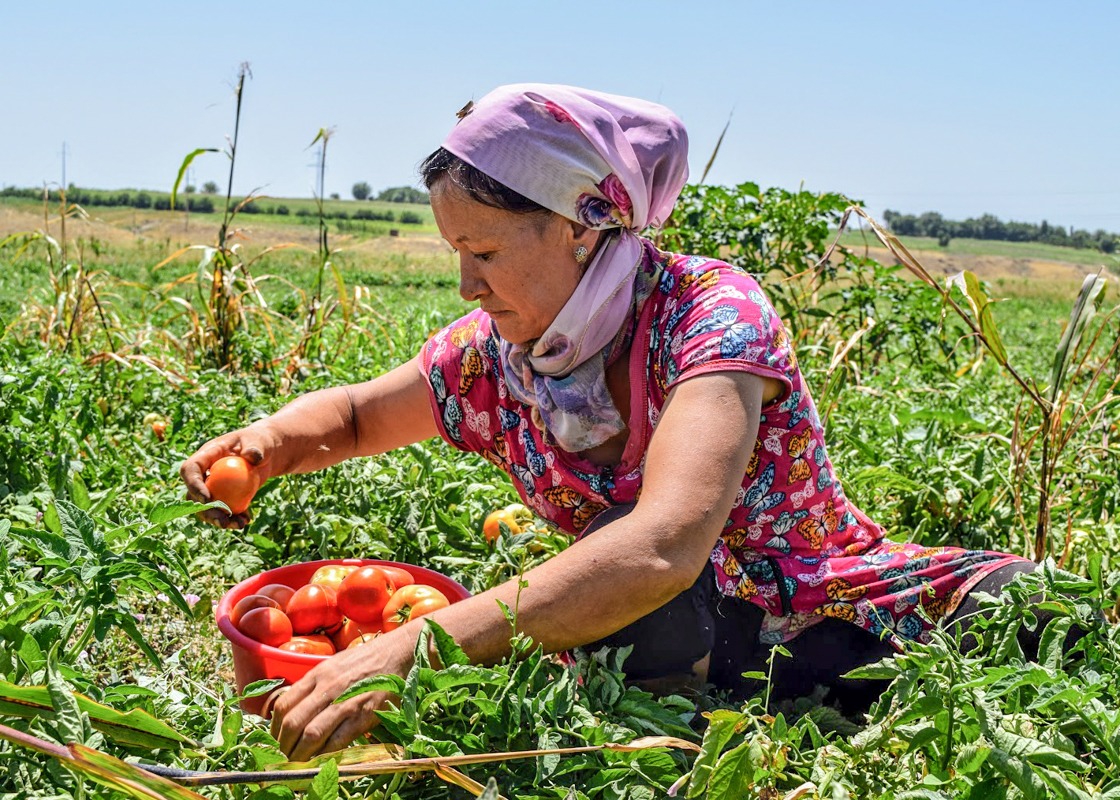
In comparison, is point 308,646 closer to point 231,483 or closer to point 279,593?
point 279,593

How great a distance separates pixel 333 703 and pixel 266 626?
615 millimetres

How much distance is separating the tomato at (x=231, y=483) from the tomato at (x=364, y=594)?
0.85ft

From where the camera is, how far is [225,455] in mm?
2070

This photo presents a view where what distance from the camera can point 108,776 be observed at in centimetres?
109

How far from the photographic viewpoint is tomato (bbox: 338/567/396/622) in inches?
79.9

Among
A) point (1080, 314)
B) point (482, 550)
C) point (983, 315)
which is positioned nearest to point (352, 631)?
point (482, 550)

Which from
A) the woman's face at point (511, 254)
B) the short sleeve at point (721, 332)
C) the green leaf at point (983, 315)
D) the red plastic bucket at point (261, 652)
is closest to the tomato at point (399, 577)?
the red plastic bucket at point (261, 652)

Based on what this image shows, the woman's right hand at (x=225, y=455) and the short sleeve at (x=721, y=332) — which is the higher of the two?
the short sleeve at (x=721, y=332)

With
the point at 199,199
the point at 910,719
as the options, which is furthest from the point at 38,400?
the point at 199,199

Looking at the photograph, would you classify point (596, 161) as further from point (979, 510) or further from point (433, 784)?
point (979, 510)

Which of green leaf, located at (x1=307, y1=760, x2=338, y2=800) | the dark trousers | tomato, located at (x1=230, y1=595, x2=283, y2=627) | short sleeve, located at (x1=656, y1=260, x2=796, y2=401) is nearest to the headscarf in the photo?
short sleeve, located at (x1=656, y1=260, x2=796, y2=401)

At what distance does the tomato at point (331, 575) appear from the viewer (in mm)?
2162

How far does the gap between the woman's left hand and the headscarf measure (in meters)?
0.62

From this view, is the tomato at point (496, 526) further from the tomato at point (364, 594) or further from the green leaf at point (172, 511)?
the green leaf at point (172, 511)
